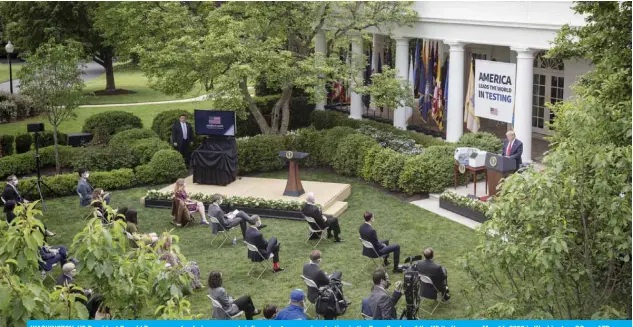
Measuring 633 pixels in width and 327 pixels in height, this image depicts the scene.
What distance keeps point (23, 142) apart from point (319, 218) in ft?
45.2

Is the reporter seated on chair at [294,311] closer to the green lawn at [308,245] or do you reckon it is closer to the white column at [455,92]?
the green lawn at [308,245]

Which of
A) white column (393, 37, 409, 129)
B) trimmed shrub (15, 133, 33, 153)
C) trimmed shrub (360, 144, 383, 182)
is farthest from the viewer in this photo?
white column (393, 37, 409, 129)

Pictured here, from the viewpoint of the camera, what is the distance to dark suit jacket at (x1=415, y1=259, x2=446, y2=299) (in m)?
15.2

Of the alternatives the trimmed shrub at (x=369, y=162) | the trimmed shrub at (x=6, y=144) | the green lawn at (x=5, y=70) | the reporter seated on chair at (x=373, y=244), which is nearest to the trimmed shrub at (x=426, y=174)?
the trimmed shrub at (x=369, y=162)

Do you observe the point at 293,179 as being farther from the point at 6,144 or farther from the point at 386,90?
the point at 6,144

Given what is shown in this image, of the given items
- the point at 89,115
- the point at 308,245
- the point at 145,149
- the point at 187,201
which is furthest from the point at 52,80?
the point at 89,115

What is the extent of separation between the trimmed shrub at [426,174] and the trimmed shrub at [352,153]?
2.21 meters

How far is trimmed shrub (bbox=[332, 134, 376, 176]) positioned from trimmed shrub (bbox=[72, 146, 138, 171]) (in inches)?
239

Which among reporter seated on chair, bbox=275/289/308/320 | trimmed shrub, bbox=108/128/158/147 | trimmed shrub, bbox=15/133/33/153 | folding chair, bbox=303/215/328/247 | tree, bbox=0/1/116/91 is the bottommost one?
folding chair, bbox=303/215/328/247

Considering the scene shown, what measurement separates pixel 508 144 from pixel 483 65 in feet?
14.4

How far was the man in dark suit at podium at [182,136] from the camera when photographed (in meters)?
27.0

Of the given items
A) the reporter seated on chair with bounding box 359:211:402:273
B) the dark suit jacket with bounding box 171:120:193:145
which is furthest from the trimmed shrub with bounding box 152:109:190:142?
the reporter seated on chair with bounding box 359:211:402:273

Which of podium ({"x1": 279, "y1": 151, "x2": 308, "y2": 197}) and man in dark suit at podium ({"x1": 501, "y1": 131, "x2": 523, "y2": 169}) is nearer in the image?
man in dark suit at podium ({"x1": 501, "y1": 131, "x2": 523, "y2": 169})

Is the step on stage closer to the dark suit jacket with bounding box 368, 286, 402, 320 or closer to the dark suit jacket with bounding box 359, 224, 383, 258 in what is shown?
the dark suit jacket with bounding box 359, 224, 383, 258
